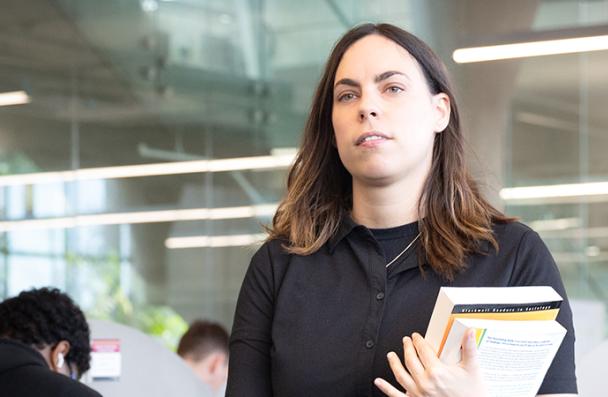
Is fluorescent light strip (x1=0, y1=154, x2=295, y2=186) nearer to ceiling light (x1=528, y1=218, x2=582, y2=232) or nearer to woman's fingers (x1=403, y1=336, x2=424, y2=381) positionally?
ceiling light (x1=528, y1=218, x2=582, y2=232)

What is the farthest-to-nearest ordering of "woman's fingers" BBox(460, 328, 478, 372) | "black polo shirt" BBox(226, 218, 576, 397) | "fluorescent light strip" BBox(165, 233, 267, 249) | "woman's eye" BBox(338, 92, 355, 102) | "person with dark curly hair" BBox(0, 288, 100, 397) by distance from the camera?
"fluorescent light strip" BBox(165, 233, 267, 249) < "person with dark curly hair" BBox(0, 288, 100, 397) < "woman's eye" BBox(338, 92, 355, 102) < "black polo shirt" BBox(226, 218, 576, 397) < "woman's fingers" BBox(460, 328, 478, 372)

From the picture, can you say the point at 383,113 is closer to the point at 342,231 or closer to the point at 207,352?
the point at 342,231

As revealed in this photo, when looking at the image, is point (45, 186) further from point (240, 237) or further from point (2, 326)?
point (2, 326)

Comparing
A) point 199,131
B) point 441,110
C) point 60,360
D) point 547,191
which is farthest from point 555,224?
point 441,110

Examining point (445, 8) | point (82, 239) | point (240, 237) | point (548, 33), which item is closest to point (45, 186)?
point (82, 239)

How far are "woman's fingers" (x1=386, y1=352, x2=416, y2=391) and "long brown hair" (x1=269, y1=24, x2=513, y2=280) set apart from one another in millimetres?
208

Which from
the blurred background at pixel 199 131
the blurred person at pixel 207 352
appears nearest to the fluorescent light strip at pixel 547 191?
the blurred background at pixel 199 131

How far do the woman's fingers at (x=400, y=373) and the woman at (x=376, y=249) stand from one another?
37mm

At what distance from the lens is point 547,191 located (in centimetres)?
823

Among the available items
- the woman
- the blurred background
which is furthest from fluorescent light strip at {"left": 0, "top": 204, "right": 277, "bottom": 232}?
the woman

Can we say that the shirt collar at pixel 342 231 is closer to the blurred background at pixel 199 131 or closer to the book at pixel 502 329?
the book at pixel 502 329

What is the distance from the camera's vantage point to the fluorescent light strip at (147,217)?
8375 mm

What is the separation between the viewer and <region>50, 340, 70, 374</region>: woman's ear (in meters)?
3.33

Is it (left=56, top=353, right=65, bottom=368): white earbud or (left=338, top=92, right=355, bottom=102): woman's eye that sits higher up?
(left=338, top=92, right=355, bottom=102): woman's eye
